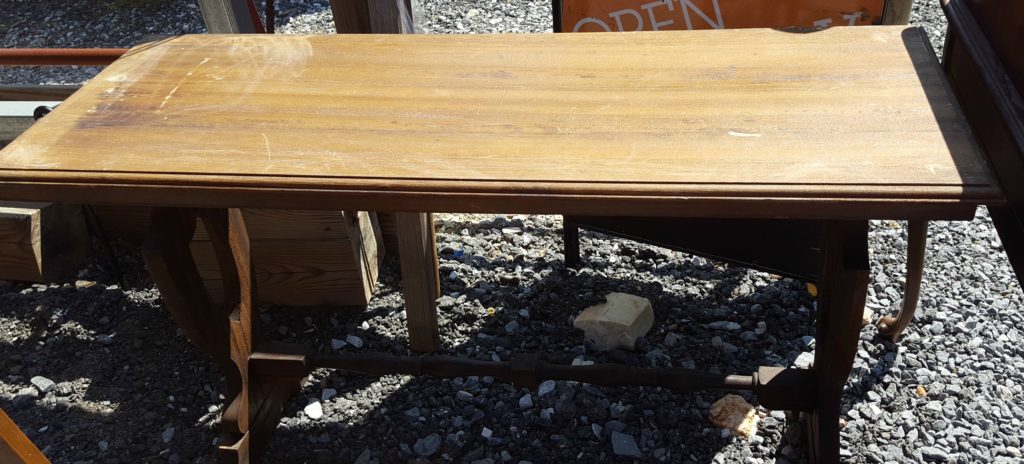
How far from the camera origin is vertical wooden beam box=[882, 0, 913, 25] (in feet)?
6.98

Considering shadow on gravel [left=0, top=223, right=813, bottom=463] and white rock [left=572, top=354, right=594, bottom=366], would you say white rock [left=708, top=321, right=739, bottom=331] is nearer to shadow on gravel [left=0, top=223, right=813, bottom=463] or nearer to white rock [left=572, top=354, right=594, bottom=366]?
shadow on gravel [left=0, top=223, right=813, bottom=463]

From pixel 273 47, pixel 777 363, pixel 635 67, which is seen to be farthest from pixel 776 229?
pixel 273 47

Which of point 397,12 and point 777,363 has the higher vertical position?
point 397,12

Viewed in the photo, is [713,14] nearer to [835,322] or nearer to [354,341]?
[835,322]

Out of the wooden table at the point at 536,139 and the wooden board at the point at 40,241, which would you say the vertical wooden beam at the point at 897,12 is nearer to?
the wooden table at the point at 536,139

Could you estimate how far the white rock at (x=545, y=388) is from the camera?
2.34 metres

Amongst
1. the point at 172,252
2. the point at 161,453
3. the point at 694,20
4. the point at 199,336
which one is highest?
the point at 694,20

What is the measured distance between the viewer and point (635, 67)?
176 centimetres

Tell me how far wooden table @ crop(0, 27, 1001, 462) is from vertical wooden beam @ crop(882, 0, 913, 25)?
382 millimetres

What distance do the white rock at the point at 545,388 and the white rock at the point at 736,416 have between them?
422 millimetres

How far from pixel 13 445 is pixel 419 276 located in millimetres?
1093

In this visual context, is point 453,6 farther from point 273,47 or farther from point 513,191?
point 513,191

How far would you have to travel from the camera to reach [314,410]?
2.37m

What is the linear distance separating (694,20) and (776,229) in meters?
0.61
